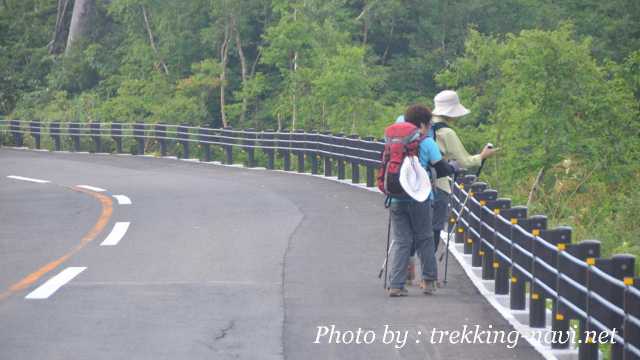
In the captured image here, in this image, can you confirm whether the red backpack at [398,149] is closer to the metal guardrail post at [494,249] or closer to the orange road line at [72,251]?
the metal guardrail post at [494,249]

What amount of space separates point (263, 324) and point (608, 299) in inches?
126

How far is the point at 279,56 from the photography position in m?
54.5

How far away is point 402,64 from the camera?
61.2 meters

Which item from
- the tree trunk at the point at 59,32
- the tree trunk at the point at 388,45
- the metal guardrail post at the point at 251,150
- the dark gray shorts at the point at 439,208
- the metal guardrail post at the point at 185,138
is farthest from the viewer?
the tree trunk at the point at 59,32

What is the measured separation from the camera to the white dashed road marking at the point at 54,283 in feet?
37.1

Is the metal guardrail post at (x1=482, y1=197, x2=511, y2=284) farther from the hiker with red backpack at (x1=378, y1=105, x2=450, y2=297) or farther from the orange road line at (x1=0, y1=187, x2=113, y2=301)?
the orange road line at (x1=0, y1=187, x2=113, y2=301)

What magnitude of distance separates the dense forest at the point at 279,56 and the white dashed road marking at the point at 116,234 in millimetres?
23083

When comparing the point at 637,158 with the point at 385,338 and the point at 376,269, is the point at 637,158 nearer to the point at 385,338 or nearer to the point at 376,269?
the point at 376,269

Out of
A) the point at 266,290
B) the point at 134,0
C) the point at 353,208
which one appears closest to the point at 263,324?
the point at 266,290

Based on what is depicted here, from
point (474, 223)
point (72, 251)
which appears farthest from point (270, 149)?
point (474, 223)

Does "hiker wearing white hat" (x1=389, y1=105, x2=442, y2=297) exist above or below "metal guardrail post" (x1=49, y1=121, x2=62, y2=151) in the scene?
above

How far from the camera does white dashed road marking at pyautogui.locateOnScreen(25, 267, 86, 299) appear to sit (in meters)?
11.3

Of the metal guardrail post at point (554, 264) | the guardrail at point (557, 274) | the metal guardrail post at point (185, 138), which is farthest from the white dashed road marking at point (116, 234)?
the metal guardrail post at point (185, 138)

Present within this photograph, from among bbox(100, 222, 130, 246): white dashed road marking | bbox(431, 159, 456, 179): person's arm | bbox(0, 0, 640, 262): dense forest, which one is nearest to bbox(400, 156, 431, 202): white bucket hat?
bbox(431, 159, 456, 179): person's arm
